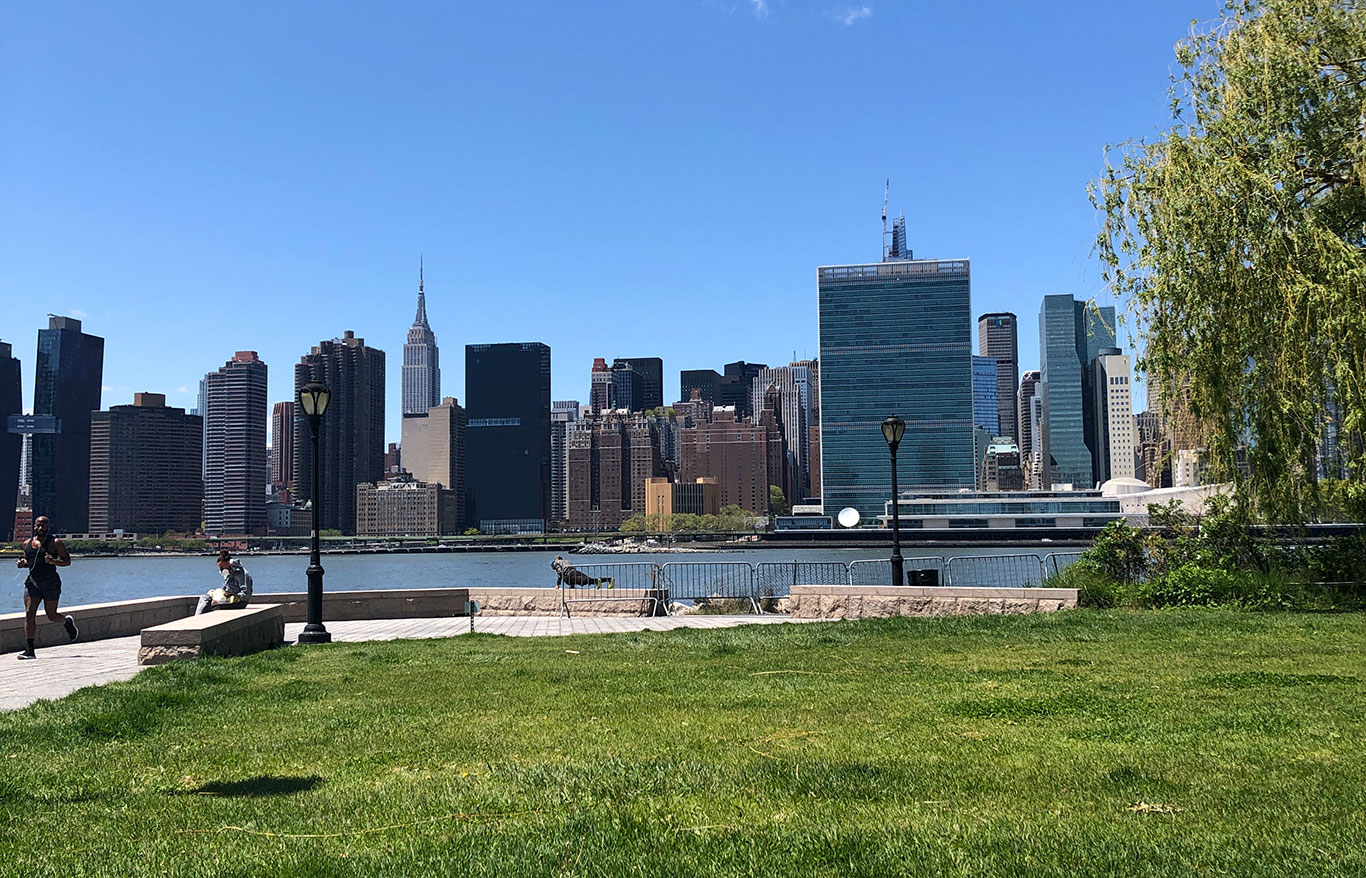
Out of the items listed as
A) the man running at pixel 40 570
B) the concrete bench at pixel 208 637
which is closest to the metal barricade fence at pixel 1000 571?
the concrete bench at pixel 208 637

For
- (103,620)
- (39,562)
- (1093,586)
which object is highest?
(39,562)

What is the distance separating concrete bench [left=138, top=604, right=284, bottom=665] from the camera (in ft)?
46.0

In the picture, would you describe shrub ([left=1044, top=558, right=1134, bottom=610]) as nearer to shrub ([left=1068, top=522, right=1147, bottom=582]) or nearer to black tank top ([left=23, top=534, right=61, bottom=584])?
shrub ([left=1068, top=522, right=1147, bottom=582])

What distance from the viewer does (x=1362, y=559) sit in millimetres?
18828

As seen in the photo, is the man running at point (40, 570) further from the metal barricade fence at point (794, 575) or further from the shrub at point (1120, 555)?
the shrub at point (1120, 555)

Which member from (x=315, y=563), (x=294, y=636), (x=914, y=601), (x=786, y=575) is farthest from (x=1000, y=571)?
(x=315, y=563)

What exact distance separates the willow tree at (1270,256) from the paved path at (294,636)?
8.48m

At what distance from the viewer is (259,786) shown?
650 cm

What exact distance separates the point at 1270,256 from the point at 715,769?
45.2 ft

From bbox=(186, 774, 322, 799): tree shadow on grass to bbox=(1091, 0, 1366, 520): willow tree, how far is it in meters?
14.7

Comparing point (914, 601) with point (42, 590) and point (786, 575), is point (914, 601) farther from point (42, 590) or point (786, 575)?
point (42, 590)

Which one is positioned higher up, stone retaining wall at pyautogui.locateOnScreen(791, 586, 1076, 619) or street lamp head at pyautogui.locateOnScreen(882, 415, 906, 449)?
street lamp head at pyautogui.locateOnScreen(882, 415, 906, 449)

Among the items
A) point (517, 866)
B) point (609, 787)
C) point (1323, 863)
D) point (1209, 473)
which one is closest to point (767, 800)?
point (609, 787)

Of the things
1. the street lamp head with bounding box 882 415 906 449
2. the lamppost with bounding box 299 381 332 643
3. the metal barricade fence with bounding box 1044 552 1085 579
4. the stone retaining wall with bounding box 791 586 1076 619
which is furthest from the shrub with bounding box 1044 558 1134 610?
the lamppost with bounding box 299 381 332 643
